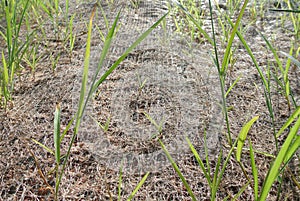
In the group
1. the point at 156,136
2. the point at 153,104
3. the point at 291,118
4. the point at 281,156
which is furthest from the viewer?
the point at 153,104

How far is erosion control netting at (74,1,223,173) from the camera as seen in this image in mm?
1008

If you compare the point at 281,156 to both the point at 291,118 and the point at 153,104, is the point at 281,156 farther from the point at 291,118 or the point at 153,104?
the point at 153,104

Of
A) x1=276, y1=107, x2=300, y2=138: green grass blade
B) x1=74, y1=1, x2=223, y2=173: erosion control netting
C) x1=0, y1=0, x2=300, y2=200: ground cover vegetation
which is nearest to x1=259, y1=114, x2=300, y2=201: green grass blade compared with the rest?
x1=0, y1=0, x2=300, y2=200: ground cover vegetation

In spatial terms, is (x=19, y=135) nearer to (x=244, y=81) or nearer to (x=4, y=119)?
(x=4, y=119)

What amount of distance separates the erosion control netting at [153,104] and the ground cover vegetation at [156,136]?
1.3 inches

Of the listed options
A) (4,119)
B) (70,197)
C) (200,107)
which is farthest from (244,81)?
(4,119)

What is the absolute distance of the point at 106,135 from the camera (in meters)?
1.06

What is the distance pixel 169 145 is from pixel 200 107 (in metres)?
0.21

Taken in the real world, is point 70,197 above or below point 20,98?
below

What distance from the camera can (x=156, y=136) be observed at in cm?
106

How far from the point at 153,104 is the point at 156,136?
163mm

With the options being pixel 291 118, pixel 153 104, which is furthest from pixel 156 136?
pixel 291 118

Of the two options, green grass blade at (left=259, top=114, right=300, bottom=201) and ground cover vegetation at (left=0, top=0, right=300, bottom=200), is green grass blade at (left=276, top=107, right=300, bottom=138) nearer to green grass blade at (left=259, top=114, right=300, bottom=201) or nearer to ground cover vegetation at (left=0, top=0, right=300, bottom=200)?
ground cover vegetation at (left=0, top=0, right=300, bottom=200)

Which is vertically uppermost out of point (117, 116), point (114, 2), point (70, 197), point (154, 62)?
point (114, 2)
